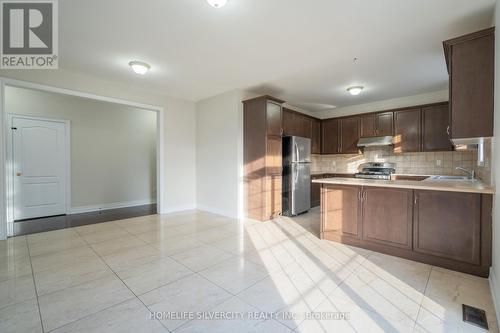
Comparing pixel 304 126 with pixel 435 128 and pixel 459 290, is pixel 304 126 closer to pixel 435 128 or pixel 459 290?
pixel 435 128

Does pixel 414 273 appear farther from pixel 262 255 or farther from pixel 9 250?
pixel 9 250

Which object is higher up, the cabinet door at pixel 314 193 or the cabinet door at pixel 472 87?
the cabinet door at pixel 472 87

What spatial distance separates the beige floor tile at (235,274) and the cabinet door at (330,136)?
14.4ft

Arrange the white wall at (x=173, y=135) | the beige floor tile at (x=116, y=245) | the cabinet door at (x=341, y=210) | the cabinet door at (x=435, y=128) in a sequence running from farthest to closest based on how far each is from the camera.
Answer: the cabinet door at (x=435, y=128) < the white wall at (x=173, y=135) < the cabinet door at (x=341, y=210) < the beige floor tile at (x=116, y=245)

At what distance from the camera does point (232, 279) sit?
89.7 inches

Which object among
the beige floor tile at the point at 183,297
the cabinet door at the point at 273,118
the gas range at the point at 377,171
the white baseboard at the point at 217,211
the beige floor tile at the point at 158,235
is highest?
A: the cabinet door at the point at 273,118

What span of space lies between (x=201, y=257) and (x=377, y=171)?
4566 millimetres

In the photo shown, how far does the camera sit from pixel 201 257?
281 cm

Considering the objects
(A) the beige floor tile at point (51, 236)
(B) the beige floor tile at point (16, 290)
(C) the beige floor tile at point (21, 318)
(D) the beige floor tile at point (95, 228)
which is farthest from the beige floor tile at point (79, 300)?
(D) the beige floor tile at point (95, 228)

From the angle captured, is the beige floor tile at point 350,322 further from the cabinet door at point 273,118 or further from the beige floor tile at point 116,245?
the cabinet door at point 273,118

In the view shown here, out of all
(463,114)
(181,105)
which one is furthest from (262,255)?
(181,105)

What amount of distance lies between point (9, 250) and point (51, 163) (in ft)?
8.19

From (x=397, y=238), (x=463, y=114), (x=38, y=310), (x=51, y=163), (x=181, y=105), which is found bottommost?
(x=38, y=310)

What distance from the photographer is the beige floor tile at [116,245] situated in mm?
2984
